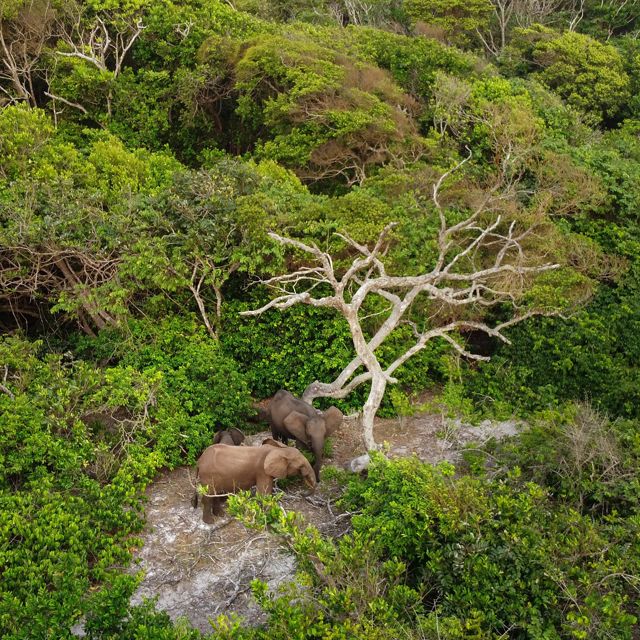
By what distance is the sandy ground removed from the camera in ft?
28.0

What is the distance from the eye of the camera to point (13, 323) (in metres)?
15.7

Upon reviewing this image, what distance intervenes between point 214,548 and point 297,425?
2493mm

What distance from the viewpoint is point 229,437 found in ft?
36.3

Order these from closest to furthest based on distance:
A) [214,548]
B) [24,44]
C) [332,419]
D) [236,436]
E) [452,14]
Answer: [214,548]
[236,436]
[332,419]
[24,44]
[452,14]

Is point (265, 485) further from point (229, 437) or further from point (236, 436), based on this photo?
point (236, 436)

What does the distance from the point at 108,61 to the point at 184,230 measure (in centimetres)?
1335

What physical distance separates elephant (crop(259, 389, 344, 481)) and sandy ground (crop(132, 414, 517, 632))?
2.31ft

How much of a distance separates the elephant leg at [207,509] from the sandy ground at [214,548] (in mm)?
102

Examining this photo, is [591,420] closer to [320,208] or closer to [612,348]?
[612,348]

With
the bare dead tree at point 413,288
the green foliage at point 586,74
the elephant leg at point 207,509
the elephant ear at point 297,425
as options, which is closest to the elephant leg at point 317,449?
the elephant ear at point 297,425

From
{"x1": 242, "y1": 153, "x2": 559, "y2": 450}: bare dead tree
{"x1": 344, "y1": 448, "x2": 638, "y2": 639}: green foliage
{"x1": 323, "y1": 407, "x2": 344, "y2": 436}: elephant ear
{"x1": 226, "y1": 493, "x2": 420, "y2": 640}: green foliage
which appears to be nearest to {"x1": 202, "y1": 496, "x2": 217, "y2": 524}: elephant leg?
{"x1": 226, "y1": 493, "x2": 420, "y2": 640}: green foliage

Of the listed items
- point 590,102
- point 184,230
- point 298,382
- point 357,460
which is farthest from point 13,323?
point 590,102

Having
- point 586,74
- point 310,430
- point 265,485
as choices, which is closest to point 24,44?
point 310,430

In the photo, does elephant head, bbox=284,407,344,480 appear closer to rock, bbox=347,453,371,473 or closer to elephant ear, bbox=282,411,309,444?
elephant ear, bbox=282,411,309,444
